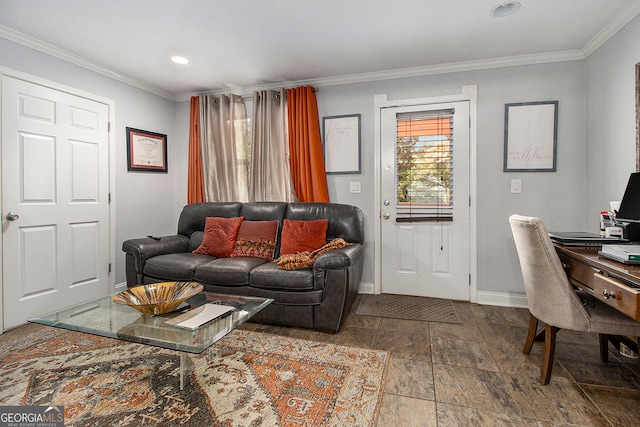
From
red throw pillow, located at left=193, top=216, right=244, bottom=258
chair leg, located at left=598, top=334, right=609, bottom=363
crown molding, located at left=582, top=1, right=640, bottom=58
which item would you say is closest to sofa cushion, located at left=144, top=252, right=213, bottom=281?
red throw pillow, located at left=193, top=216, right=244, bottom=258

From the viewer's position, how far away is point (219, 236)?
3.11 meters

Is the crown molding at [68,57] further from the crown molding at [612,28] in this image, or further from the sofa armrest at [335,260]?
the crown molding at [612,28]

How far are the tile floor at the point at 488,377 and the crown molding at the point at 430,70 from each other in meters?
2.42

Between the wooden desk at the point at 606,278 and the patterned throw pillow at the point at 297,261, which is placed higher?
the wooden desk at the point at 606,278

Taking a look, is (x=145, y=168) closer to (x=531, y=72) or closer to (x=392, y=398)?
(x=392, y=398)

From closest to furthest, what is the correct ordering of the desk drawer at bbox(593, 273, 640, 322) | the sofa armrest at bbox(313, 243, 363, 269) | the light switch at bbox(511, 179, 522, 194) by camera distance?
the desk drawer at bbox(593, 273, 640, 322)
the sofa armrest at bbox(313, 243, 363, 269)
the light switch at bbox(511, 179, 522, 194)

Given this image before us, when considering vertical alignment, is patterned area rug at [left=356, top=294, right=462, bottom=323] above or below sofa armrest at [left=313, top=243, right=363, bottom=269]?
below

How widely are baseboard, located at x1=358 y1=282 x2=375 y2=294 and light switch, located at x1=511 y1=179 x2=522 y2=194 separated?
1.72 meters

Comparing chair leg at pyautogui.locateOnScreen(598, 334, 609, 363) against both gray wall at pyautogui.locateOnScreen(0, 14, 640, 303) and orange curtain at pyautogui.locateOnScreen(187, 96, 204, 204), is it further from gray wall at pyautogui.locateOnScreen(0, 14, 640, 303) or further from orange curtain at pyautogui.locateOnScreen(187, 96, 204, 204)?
orange curtain at pyautogui.locateOnScreen(187, 96, 204, 204)

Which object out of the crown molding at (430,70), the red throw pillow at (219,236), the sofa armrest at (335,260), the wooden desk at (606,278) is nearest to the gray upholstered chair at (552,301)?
the wooden desk at (606,278)

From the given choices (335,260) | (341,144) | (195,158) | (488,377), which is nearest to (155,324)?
(335,260)

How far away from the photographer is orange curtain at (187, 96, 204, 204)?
3.78 meters

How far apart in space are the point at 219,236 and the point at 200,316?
1.52 metres

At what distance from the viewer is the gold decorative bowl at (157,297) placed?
1.65 m
